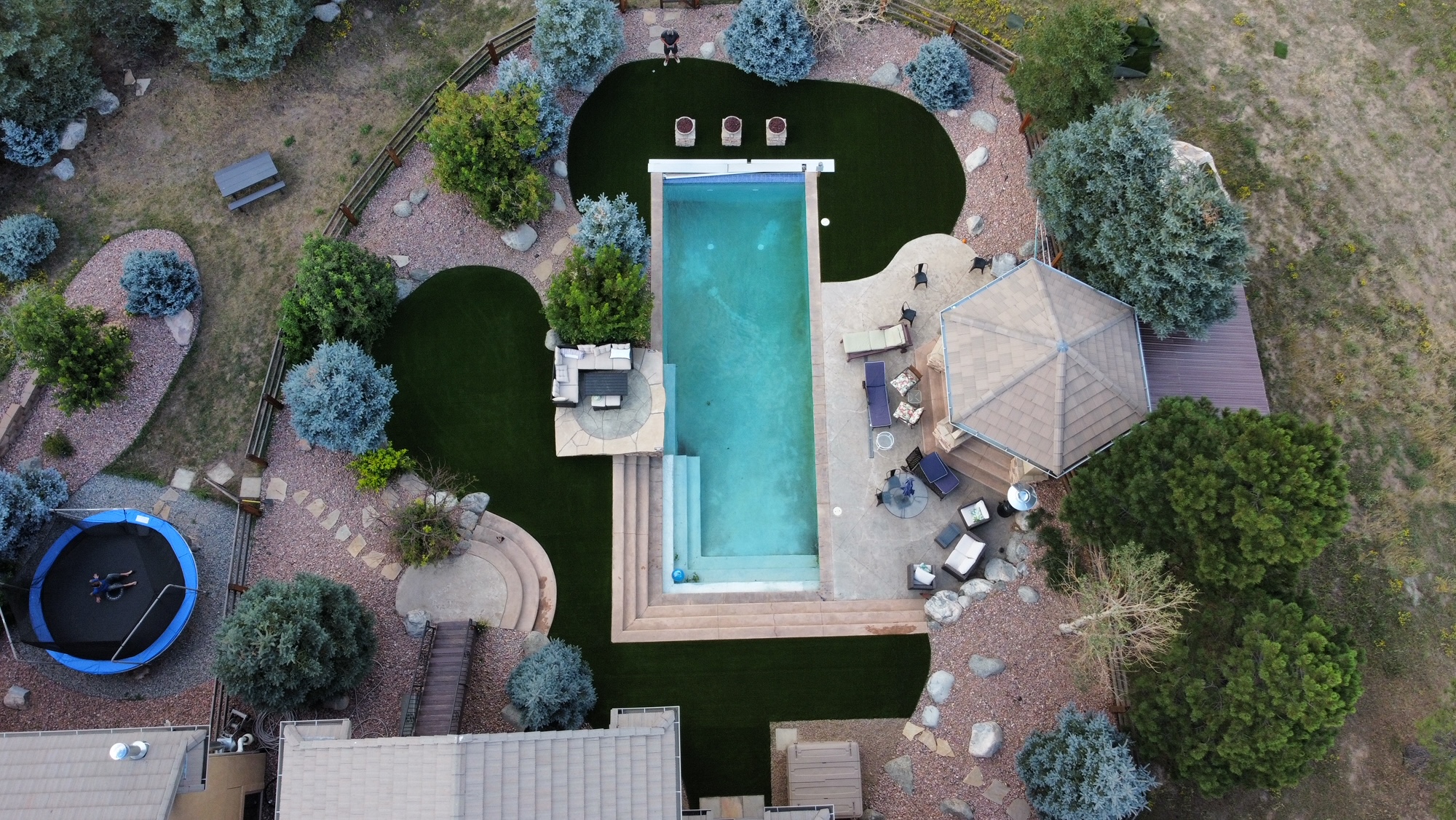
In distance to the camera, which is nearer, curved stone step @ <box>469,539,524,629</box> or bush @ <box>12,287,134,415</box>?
bush @ <box>12,287,134,415</box>

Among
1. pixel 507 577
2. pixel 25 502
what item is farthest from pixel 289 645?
pixel 25 502

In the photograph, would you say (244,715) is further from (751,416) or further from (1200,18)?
(1200,18)

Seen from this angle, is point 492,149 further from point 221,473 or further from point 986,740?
point 986,740

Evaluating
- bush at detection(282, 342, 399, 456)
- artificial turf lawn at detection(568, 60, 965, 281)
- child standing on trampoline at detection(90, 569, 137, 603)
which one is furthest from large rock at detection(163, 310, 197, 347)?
artificial turf lawn at detection(568, 60, 965, 281)

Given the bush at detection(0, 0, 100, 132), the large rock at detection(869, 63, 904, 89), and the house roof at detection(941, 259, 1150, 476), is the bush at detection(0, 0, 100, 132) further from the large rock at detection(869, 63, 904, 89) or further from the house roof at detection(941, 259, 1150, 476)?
the house roof at detection(941, 259, 1150, 476)

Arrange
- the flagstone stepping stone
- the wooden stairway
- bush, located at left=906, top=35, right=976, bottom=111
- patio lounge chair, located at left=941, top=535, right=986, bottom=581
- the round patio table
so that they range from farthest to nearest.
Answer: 1. bush, located at left=906, top=35, right=976, bottom=111
2. the round patio table
3. the flagstone stepping stone
4. patio lounge chair, located at left=941, top=535, right=986, bottom=581
5. the wooden stairway

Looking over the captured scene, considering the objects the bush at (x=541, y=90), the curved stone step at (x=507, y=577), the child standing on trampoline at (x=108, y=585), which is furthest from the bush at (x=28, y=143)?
the curved stone step at (x=507, y=577)
